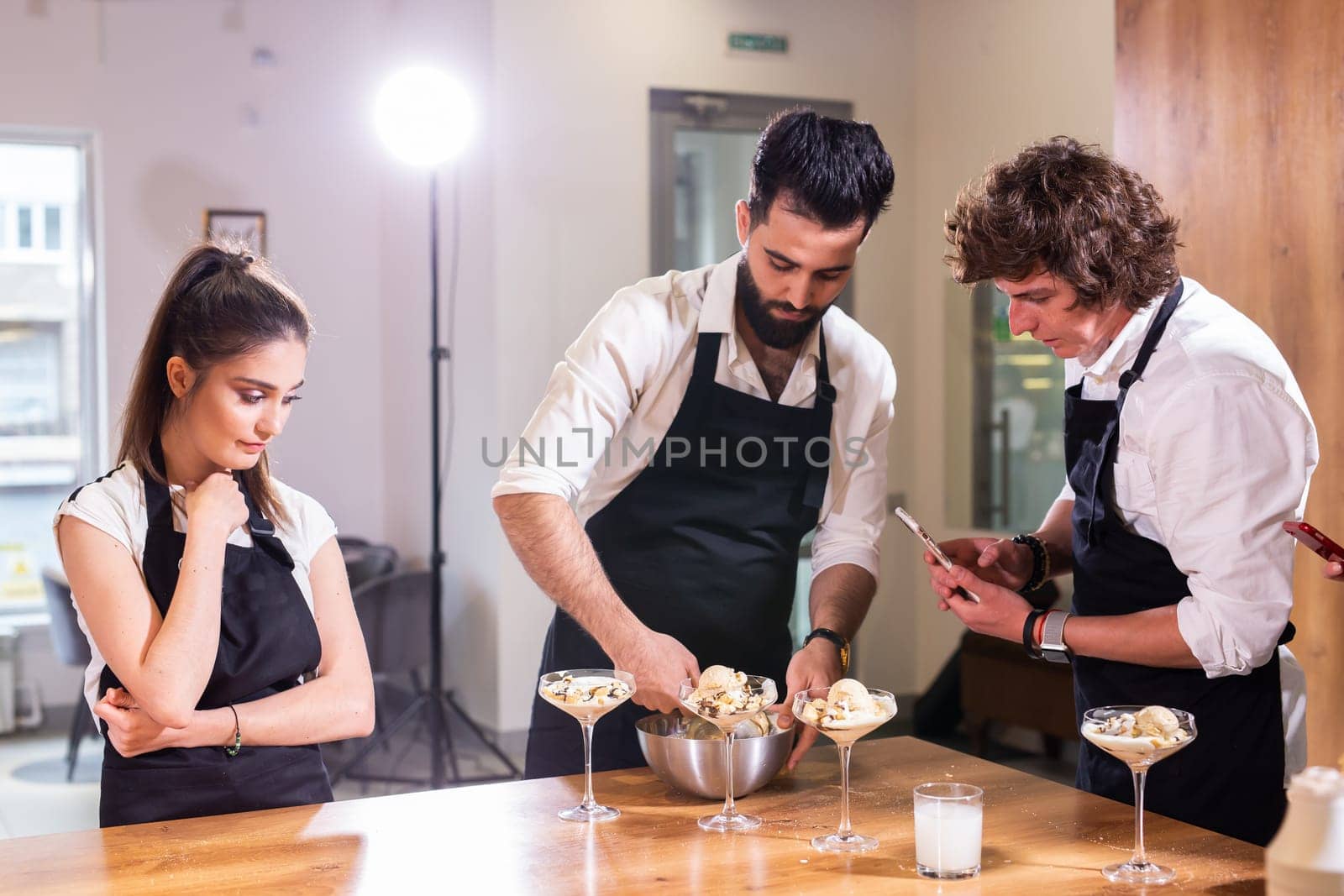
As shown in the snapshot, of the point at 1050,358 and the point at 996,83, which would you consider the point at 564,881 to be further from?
the point at 996,83

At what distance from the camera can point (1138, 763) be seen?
1.49m

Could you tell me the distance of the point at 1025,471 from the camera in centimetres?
504

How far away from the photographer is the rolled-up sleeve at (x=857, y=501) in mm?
2309

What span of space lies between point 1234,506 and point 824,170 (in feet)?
2.61

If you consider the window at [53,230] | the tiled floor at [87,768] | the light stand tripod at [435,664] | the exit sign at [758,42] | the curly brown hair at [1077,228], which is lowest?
the tiled floor at [87,768]

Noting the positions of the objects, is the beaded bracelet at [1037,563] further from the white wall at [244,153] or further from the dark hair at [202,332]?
the white wall at [244,153]

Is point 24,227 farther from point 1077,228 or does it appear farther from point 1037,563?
point 1077,228

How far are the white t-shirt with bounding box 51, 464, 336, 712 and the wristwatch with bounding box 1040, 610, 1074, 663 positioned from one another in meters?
1.09

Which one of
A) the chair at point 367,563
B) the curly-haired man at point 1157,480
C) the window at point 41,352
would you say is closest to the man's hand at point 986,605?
the curly-haired man at point 1157,480

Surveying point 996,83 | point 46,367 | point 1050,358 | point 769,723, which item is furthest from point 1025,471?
point 46,367

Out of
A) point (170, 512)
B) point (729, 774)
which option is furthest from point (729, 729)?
point (170, 512)

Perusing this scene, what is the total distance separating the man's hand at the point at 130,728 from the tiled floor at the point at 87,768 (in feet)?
9.47

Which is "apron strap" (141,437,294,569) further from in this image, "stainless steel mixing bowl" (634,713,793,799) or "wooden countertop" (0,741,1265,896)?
"stainless steel mixing bowl" (634,713,793,799)

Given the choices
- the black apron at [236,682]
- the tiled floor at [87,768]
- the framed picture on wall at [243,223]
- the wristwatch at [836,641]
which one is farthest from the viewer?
the framed picture on wall at [243,223]
